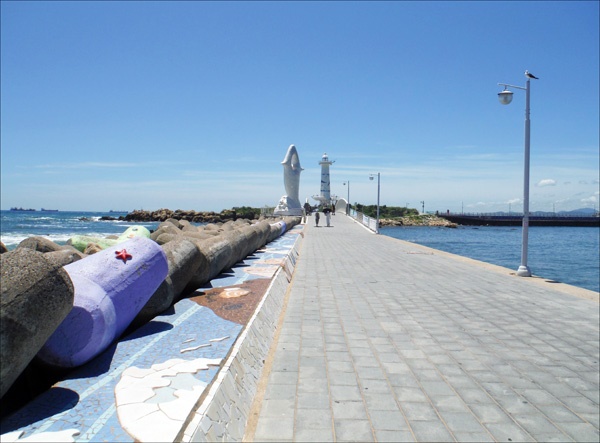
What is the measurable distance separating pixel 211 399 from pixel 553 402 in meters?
3.33

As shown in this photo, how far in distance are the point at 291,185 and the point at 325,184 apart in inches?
1123

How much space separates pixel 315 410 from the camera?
13.1 ft

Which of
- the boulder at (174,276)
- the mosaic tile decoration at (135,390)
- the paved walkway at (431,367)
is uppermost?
the boulder at (174,276)

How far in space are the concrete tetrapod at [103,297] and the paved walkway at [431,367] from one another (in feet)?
4.99

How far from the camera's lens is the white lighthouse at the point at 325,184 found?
74250mm

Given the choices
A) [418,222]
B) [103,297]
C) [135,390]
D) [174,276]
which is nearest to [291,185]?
[174,276]

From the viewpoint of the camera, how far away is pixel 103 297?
13.7ft

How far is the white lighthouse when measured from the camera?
2923 inches

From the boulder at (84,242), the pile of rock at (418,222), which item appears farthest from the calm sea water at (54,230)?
the pile of rock at (418,222)

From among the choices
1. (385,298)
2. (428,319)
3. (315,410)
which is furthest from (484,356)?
(385,298)

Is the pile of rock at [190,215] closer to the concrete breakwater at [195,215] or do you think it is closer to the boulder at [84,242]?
the concrete breakwater at [195,215]

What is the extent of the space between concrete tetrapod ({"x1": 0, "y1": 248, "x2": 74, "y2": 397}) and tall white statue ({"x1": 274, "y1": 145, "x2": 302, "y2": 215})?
141ft

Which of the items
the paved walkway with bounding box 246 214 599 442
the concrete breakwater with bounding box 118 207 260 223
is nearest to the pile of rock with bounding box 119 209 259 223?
the concrete breakwater with bounding box 118 207 260 223

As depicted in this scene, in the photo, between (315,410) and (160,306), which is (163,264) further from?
(315,410)
